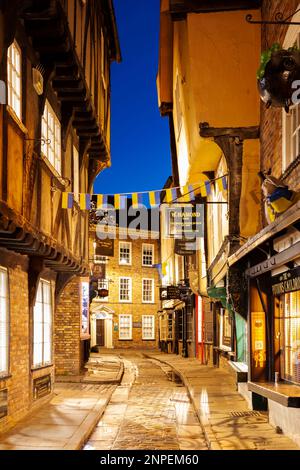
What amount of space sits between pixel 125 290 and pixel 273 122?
3409 centimetres

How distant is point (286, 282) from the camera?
1003 centimetres

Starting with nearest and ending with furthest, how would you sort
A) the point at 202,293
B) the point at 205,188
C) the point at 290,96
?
the point at 290,96
the point at 205,188
the point at 202,293

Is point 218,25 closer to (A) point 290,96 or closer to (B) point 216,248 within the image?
(B) point 216,248

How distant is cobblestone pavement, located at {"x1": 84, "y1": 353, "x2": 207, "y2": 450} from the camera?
971 cm

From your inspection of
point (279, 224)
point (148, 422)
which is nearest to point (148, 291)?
point (148, 422)

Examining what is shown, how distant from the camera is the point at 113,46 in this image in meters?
21.3

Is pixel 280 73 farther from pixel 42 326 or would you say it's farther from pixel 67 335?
pixel 67 335

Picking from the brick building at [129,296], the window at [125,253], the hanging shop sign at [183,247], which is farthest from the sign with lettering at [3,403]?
the window at [125,253]

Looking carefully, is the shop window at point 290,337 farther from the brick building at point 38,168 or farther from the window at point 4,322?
the window at point 4,322

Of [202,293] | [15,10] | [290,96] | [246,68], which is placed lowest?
[202,293]

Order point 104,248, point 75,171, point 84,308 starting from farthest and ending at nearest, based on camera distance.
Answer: point 104,248, point 84,308, point 75,171

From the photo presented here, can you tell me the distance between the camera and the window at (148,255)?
4681 centimetres

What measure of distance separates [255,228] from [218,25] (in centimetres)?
521
